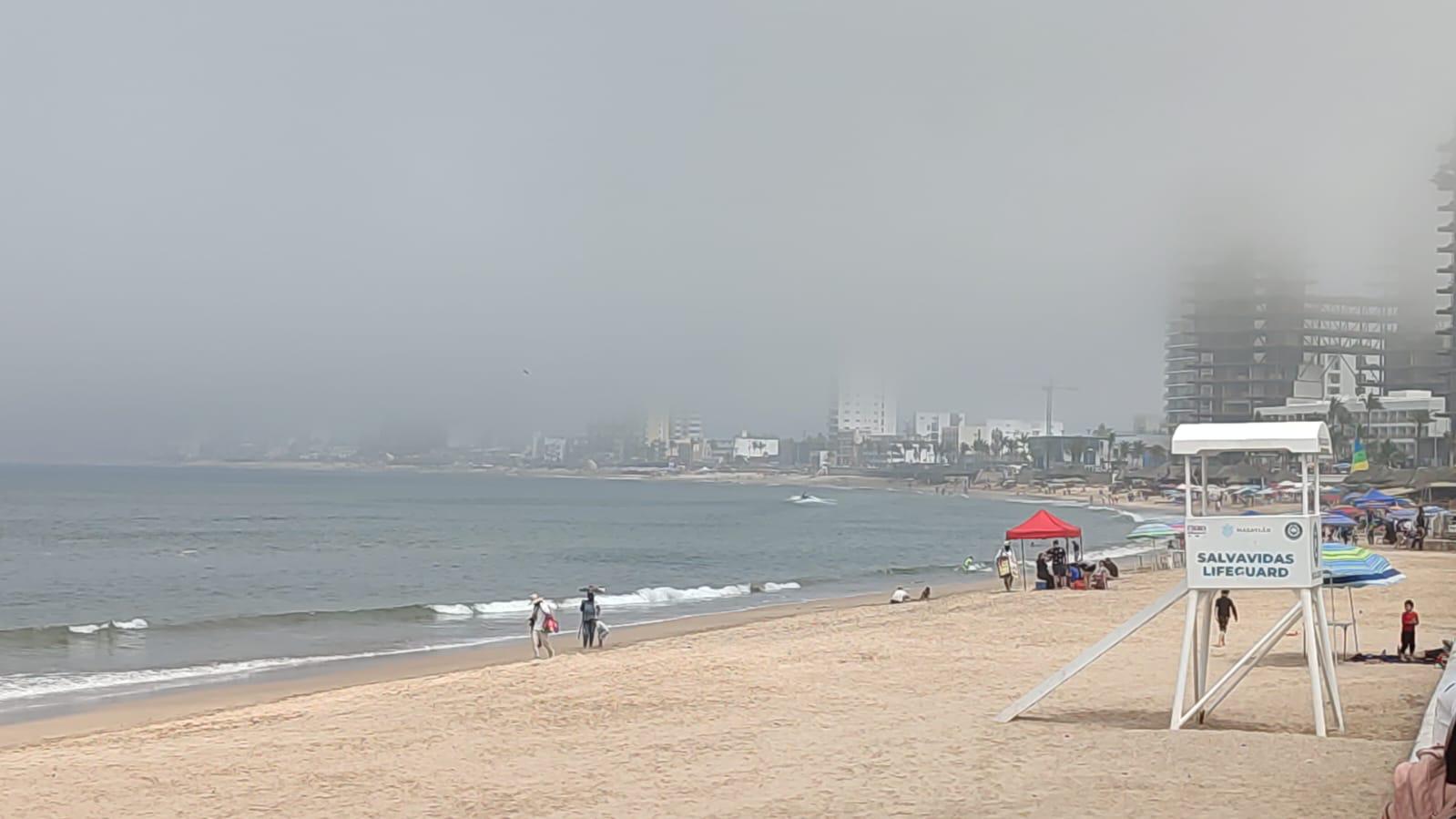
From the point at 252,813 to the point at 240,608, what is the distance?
29450mm

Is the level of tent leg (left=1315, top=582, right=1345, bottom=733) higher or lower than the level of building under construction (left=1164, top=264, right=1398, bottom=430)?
lower

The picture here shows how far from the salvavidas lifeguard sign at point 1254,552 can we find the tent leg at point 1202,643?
1.23ft

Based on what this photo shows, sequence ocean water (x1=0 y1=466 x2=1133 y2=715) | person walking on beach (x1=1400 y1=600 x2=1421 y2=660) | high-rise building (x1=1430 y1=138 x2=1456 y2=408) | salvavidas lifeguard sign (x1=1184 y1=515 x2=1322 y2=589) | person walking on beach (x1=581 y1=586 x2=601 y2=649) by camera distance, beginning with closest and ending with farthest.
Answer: salvavidas lifeguard sign (x1=1184 y1=515 x2=1322 y2=589)
person walking on beach (x1=1400 y1=600 x2=1421 y2=660)
person walking on beach (x1=581 y1=586 x2=601 y2=649)
ocean water (x1=0 y1=466 x2=1133 y2=715)
high-rise building (x1=1430 y1=138 x2=1456 y2=408)

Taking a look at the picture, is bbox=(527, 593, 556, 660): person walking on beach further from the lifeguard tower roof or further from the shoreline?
the lifeguard tower roof

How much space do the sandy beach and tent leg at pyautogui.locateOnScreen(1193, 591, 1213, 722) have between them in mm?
405

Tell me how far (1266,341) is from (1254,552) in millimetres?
125364

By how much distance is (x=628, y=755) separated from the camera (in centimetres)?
1204

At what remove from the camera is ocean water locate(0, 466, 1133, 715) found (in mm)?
28109

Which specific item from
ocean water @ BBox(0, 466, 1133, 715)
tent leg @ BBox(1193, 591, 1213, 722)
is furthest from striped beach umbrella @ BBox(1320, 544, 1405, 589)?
ocean water @ BBox(0, 466, 1133, 715)

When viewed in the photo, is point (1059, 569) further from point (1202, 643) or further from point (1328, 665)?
point (1328, 665)

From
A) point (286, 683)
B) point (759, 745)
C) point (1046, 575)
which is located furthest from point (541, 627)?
point (1046, 575)

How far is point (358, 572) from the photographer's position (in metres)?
52.2

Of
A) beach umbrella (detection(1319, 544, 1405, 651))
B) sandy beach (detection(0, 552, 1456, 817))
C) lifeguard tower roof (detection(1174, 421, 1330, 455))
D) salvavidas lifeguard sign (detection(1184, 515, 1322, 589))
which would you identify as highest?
lifeguard tower roof (detection(1174, 421, 1330, 455))

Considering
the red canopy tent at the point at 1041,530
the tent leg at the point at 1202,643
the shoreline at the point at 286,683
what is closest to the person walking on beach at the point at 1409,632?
the tent leg at the point at 1202,643
